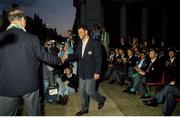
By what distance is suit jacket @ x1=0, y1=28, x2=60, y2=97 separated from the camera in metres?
4.86

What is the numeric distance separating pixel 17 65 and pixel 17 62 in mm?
45


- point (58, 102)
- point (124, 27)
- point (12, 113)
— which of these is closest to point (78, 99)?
point (58, 102)

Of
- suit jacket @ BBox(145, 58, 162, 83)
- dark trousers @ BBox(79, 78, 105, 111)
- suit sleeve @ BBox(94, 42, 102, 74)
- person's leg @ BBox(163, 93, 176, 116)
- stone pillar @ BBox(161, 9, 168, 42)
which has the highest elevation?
stone pillar @ BBox(161, 9, 168, 42)

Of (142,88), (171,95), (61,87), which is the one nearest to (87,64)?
(171,95)

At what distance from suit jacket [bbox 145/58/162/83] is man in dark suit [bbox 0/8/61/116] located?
5.15 metres

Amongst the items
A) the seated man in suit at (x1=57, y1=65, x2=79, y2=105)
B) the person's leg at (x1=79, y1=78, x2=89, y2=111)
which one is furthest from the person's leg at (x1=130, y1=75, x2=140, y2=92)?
the person's leg at (x1=79, y1=78, x2=89, y2=111)

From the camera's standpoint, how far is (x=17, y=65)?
488 centimetres

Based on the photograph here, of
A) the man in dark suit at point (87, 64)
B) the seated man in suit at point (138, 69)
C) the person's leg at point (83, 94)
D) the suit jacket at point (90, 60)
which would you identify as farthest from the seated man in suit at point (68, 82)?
the suit jacket at point (90, 60)

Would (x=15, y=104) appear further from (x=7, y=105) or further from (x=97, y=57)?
(x=97, y=57)

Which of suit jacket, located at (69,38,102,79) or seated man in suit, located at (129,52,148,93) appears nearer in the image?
suit jacket, located at (69,38,102,79)

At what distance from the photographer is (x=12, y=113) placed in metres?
4.92

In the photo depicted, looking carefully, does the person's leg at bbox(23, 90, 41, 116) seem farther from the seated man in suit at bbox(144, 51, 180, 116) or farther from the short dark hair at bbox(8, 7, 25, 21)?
the seated man in suit at bbox(144, 51, 180, 116)

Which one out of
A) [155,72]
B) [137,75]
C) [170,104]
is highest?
[155,72]

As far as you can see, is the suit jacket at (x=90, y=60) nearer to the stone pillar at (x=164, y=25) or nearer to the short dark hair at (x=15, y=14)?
the short dark hair at (x=15, y=14)
